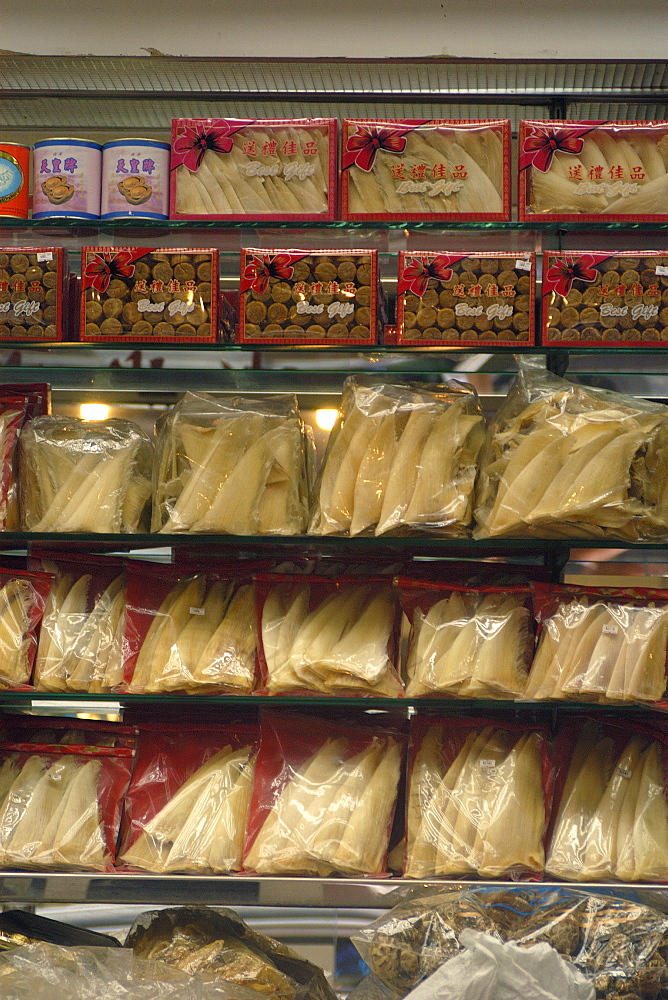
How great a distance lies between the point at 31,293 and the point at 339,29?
114 cm

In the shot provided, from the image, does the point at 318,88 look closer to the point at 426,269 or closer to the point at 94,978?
the point at 426,269

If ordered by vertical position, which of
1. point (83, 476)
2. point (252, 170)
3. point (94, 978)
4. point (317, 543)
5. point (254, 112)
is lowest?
point (94, 978)

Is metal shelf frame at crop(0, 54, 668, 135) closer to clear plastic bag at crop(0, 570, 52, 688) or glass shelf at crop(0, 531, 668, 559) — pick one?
glass shelf at crop(0, 531, 668, 559)

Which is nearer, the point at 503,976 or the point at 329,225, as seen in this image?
the point at 503,976

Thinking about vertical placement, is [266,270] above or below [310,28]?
below

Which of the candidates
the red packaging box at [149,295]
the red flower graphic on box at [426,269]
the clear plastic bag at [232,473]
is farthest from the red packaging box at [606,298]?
the red packaging box at [149,295]

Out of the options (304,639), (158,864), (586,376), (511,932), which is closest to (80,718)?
(158,864)

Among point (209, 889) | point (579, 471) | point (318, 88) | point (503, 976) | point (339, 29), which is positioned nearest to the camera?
point (503, 976)

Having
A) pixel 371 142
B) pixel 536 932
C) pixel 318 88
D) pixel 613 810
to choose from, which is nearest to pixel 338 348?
pixel 371 142

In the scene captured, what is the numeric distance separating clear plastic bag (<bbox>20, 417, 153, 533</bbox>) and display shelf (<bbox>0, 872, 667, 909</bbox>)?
81 cm

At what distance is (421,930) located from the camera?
1.96 meters

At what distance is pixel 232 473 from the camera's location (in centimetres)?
212

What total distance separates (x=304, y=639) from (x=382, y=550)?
1.09 ft

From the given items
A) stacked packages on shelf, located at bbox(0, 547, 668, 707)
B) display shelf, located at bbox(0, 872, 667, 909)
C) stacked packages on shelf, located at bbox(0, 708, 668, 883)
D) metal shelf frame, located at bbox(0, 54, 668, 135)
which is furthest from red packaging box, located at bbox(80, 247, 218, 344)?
display shelf, located at bbox(0, 872, 667, 909)
